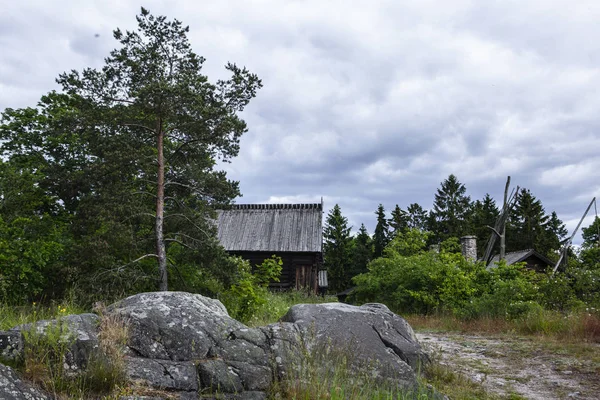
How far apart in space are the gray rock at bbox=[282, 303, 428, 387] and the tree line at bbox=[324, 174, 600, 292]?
3897cm

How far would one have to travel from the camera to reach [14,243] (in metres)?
12.6

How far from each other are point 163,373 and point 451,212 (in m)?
49.8

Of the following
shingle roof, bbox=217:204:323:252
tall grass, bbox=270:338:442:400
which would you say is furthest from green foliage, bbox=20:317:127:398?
shingle roof, bbox=217:204:323:252

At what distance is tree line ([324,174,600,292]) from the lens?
155ft

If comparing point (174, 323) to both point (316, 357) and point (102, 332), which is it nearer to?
point (102, 332)

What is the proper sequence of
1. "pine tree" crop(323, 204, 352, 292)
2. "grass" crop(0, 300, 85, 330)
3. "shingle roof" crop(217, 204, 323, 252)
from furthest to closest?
1. "pine tree" crop(323, 204, 352, 292)
2. "shingle roof" crop(217, 204, 323, 252)
3. "grass" crop(0, 300, 85, 330)

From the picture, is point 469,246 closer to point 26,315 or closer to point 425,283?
point 425,283

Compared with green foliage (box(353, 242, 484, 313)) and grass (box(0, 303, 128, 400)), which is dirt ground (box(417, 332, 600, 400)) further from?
green foliage (box(353, 242, 484, 313))

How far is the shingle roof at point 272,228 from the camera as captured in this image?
25.9 metres

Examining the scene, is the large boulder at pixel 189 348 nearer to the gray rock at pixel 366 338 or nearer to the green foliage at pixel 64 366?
the green foliage at pixel 64 366

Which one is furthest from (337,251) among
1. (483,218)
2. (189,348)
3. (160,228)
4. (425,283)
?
(189,348)

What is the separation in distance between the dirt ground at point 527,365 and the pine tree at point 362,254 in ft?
133

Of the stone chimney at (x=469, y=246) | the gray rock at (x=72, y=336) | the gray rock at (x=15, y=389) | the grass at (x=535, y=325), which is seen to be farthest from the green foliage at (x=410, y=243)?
the gray rock at (x=15, y=389)

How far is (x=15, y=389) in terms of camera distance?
411 cm
